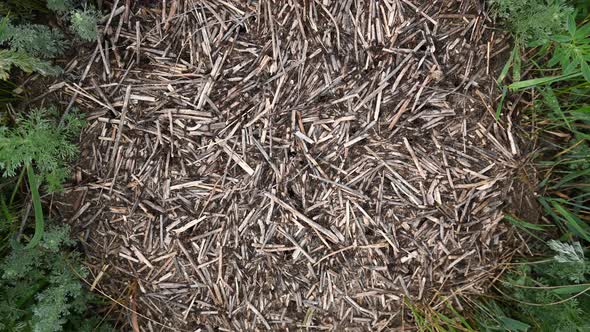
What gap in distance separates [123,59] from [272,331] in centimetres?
154

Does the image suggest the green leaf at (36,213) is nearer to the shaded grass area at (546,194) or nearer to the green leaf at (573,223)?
the shaded grass area at (546,194)

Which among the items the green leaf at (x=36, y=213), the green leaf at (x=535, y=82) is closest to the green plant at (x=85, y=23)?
the green leaf at (x=36, y=213)

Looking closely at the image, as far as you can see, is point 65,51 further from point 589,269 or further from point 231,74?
point 589,269

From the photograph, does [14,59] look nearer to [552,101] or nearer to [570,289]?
[552,101]

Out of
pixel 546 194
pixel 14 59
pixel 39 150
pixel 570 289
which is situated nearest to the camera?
pixel 14 59

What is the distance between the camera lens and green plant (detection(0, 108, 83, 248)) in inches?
74.9

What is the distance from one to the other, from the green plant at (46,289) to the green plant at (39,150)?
0.16m

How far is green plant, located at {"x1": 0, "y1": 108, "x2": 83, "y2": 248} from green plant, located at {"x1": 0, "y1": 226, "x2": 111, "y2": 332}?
0.16m

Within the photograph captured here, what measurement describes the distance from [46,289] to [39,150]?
2.22ft

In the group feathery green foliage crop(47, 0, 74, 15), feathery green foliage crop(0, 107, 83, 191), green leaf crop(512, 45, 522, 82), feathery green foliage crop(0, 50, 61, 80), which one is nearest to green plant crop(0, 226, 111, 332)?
feathery green foliage crop(0, 107, 83, 191)

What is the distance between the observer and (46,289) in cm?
213

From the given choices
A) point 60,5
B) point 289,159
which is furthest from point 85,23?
point 289,159

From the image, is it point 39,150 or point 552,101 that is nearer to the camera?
point 39,150

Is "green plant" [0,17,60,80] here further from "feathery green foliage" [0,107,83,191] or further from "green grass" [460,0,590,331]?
"green grass" [460,0,590,331]
